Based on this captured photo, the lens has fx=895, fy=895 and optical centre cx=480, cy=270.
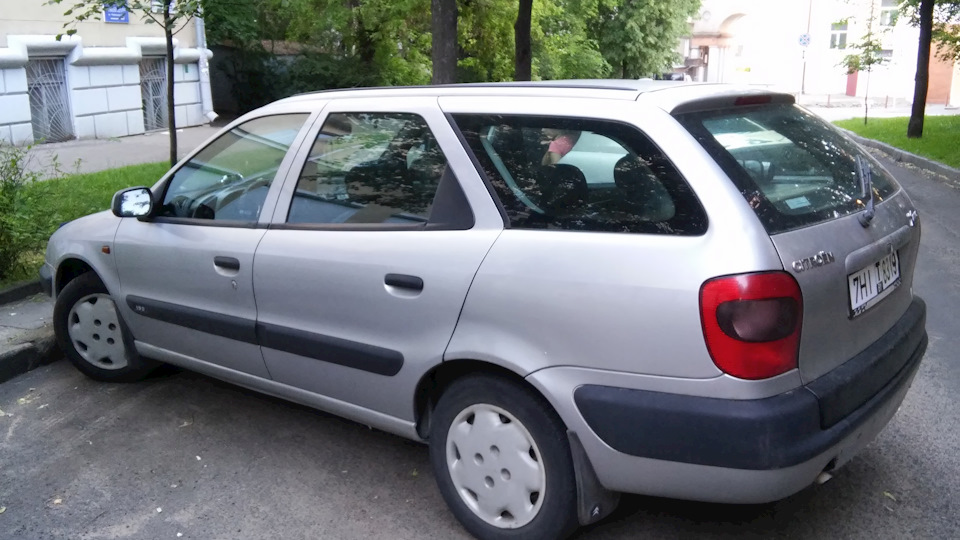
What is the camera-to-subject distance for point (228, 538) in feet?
11.3

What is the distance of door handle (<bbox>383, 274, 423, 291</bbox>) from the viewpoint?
3352 millimetres

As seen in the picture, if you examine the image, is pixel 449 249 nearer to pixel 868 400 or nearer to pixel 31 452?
pixel 868 400

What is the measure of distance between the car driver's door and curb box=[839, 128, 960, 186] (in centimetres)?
921

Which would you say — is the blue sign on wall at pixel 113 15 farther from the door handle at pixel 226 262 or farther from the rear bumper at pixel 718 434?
the rear bumper at pixel 718 434

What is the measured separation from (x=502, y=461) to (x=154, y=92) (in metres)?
18.2

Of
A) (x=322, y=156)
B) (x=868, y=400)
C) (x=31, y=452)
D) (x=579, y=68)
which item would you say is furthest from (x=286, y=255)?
(x=579, y=68)

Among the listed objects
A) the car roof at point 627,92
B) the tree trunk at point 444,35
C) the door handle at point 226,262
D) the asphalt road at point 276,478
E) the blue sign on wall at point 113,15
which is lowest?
the asphalt road at point 276,478

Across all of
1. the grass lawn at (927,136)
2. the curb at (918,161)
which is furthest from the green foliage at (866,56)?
the curb at (918,161)

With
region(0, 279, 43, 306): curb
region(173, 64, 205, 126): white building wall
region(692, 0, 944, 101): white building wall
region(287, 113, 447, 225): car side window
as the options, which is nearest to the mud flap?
region(287, 113, 447, 225): car side window

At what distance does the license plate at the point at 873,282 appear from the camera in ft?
9.90

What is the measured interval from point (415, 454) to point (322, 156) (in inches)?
56.5

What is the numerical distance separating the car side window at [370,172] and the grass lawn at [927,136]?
1222cm

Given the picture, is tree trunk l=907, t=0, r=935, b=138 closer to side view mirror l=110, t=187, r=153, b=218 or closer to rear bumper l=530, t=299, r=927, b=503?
rear bumper l=530, t=299, r=927, b=503

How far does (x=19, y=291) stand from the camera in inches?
258
